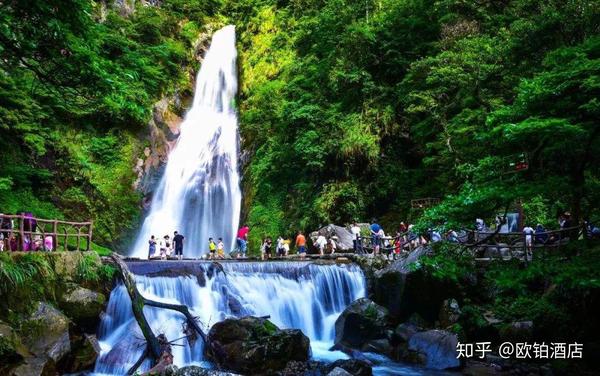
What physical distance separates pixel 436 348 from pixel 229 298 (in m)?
5.70

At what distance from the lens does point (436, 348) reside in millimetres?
10273

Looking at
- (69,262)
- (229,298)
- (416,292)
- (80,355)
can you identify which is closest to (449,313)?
(416,292)

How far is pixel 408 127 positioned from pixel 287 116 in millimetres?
6290

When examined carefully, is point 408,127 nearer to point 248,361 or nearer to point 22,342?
point 248,361

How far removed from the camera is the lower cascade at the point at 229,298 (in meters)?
10.5

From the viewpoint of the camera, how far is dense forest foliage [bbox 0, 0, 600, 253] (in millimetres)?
6262

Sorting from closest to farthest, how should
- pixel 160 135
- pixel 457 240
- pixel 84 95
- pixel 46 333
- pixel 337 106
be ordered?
1. pixel 84 95
2. pixel 46 333
3. pixel 457 240
4. pixel 337 106
5. pixel 160 135

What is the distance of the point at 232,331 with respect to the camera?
391 inches

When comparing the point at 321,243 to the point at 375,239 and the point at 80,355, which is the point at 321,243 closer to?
the point at 375,239

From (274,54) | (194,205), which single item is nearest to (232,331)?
(194,205)

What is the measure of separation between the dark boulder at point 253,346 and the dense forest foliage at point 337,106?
4553mm

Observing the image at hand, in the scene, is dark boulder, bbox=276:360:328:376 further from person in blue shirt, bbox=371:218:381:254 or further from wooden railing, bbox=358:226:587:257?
person in blue shirt, bbox=371:218:381:254

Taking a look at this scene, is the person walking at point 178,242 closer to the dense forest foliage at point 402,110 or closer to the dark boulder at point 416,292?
the dense forest foliage at point 402,110

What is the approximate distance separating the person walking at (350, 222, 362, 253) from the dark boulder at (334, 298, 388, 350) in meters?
4.85
